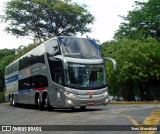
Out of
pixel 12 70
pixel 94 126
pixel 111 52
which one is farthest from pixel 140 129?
pixel 111 52

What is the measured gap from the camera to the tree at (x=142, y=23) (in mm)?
46059

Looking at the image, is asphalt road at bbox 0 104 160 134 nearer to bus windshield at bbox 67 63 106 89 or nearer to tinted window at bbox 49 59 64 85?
bus windshield at bbox 67 63 106 89

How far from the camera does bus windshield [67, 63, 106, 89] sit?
18203 millimetres

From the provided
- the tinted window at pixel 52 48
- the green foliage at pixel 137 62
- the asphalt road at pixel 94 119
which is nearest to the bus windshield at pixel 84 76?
the tinted window at pixel 52 48

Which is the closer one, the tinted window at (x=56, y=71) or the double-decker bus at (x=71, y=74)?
the double-decker bus at (x=71, y=74)

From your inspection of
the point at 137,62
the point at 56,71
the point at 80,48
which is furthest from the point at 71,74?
the point at 137,62

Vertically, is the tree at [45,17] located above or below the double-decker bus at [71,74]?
above

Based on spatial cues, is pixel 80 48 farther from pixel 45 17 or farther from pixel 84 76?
pixel 45 17

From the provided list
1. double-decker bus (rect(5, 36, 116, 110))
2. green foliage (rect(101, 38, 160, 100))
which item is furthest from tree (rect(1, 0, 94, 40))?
double-decker bus (rect(5, 36, 116, 110))

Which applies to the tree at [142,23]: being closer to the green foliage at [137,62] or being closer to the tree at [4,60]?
the green foliage at [137,62]

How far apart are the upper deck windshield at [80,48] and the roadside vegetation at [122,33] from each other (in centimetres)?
1668

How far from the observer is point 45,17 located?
53.3m

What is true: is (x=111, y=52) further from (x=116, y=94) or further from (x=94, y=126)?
(x=94, y=126)

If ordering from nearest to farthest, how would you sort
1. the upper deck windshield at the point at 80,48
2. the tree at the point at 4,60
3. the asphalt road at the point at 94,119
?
the asphalt road at the point at 94,119 < the upper deck windshield at the point at 80,48 < the tree at the point at 4,60
